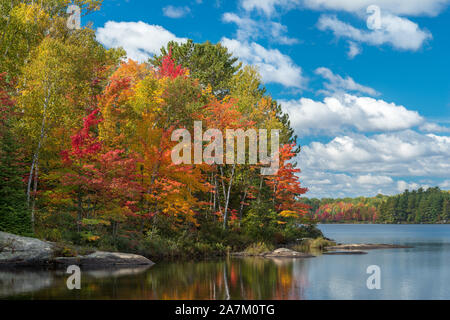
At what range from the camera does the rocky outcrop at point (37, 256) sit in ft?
77.4

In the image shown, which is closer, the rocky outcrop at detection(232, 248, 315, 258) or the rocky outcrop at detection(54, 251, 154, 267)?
the rocky outcrop at detection(54, 251, 154, 267)

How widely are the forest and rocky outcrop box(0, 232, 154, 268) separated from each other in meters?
0.81

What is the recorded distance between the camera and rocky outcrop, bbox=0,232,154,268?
2359cm

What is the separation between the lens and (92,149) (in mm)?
28125

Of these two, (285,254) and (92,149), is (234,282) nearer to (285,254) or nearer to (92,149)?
(92,149)

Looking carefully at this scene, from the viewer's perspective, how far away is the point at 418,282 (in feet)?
73.9

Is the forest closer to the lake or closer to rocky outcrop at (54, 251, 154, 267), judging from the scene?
rocky outcrop at (54, 251, 154, 267)

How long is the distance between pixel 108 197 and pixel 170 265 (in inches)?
233

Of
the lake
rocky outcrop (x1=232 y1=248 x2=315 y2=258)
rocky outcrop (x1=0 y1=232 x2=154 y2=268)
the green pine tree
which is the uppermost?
the green pine tree

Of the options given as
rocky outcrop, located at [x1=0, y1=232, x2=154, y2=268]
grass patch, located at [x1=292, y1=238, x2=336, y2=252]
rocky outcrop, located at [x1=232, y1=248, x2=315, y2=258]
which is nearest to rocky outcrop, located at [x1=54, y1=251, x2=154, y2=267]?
rocky outcrop, located at [x1=0, y1=232, x2=154, y2=268]

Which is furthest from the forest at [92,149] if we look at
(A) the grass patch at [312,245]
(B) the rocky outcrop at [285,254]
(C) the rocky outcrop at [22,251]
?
(A) the grass patch at [312,245]

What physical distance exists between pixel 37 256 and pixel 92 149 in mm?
7391

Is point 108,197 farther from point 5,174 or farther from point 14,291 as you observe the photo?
point 14,291

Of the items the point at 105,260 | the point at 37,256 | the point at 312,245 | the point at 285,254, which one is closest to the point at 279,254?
the point at 285,254
